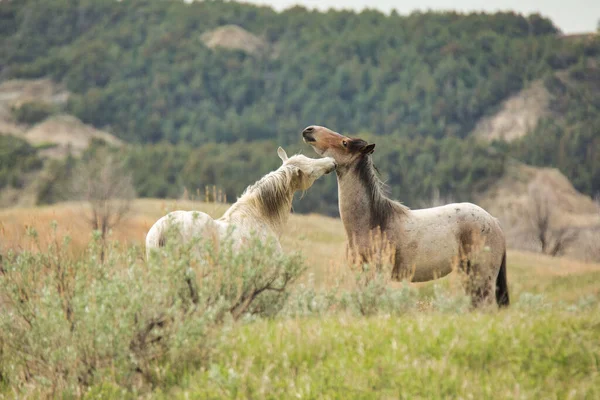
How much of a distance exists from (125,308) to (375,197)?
3.62m

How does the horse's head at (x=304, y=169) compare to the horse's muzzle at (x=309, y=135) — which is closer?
the horse's head at (x=304, y=169)

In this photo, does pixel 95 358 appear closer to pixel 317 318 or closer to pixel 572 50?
pixel 317 318

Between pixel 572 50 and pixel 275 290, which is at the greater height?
pixel 572 50

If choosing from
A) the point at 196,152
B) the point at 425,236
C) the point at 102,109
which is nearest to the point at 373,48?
the point at 102,109

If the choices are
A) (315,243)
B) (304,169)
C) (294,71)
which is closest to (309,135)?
(304,169)

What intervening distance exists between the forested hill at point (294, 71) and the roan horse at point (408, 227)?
68.3 m

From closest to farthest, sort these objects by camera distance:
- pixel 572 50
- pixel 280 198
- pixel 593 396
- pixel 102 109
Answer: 1. pixel 593 396
2. pixel 280 198
3. pixel 102 109
4. pixel 572 50

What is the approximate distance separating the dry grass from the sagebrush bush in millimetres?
478

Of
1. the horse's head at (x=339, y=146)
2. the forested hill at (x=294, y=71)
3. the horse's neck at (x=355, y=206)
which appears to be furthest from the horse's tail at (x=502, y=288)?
the forested hill at (x=294, y=71)

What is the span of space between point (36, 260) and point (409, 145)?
7965cm

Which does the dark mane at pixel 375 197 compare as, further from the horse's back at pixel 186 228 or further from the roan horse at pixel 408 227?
the horse's back at pixel 186 228

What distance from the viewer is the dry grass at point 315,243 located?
859 cm

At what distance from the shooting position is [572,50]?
409 feet

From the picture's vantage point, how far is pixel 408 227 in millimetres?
8945
